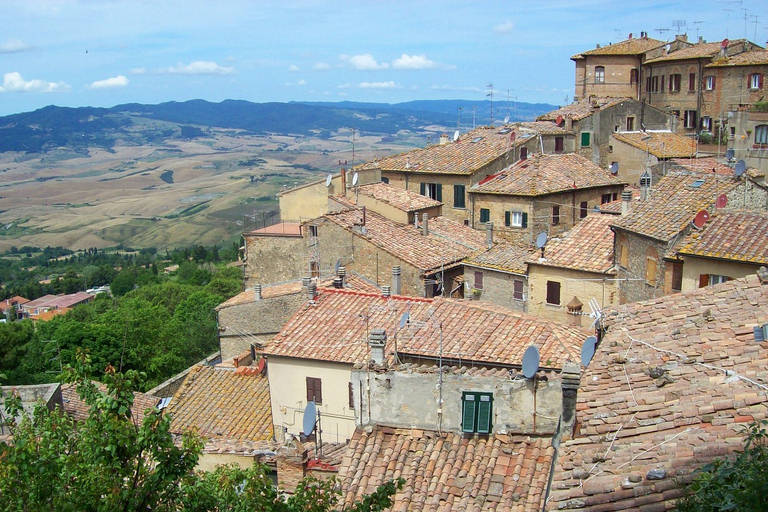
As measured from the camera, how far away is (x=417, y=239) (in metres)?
33.6

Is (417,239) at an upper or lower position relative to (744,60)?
lower

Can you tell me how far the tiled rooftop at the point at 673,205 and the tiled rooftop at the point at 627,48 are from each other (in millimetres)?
33573

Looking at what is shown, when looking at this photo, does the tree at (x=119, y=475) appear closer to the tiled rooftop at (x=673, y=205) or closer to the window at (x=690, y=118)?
the tiled rooftop at (x=673, y=205)

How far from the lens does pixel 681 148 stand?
1766 inches

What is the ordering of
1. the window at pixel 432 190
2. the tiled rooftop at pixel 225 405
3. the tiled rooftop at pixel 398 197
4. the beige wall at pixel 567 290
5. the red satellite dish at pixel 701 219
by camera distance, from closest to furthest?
1. the red satellite dish at pixel 701 219
2. the tiled rooftop at pixel 225 405
3. the beige wall at pixel 567 290
4. the tiled rooftop at pixel 398 197
5. the window at pixel 432 190

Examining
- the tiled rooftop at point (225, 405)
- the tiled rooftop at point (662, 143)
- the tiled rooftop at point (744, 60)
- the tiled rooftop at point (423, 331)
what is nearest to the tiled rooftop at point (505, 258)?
the tiled rooftop at point (423, 331)

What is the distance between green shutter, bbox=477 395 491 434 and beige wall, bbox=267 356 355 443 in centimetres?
762

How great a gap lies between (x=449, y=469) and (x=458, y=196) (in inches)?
1066

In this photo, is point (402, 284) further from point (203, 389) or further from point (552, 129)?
point (552, 129)

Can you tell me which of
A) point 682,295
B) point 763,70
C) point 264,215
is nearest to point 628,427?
point 682,295

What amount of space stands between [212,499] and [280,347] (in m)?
13.3

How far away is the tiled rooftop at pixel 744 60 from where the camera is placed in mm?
47594

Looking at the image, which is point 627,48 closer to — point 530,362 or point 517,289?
point 517,289

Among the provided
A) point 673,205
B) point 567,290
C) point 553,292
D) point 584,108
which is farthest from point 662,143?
point 673,205
